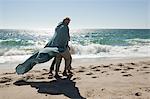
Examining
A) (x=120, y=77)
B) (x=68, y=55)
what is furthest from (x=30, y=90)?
(x=120, y=77)

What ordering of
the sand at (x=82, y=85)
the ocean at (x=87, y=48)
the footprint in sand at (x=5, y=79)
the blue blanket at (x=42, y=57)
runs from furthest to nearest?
the ocean at (x=87, y=48) → the blue blanket at (x=42, y=57) → the footprint in sand at (x=5, y=79) → the sand at (x=82, y=85)

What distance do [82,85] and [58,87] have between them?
53 cm

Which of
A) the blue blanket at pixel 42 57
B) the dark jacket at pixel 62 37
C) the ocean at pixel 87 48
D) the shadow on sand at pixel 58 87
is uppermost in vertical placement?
the dark jacket at pixel 62 37

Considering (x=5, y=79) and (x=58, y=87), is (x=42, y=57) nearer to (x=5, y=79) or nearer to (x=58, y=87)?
(x=5, y=79)

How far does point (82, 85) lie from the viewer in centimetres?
670

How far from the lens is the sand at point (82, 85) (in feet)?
19.4

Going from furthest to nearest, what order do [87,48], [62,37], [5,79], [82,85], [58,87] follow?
[87,48], [62,37], [5,79], [82,85], [58,87]

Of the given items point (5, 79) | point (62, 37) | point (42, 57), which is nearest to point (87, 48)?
point (62, 37)

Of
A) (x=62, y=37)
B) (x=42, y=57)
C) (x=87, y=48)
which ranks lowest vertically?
(x=87, y=48)

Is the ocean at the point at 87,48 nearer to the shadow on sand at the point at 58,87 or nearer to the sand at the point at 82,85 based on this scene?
the sand at the point at 82,85

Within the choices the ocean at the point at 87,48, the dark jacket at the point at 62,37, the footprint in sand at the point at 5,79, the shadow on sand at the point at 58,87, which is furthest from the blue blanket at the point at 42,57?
the ocean at the point at 87,48

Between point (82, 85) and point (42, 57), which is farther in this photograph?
point (42, 57)

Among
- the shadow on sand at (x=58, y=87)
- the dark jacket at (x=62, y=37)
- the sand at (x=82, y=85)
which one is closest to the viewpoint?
the sand at (x=82, y=85)

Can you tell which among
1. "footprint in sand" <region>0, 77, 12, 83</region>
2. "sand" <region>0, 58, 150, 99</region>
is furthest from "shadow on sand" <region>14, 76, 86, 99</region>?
"footprint in sand" <region>0, 77, 12, 83</region>
